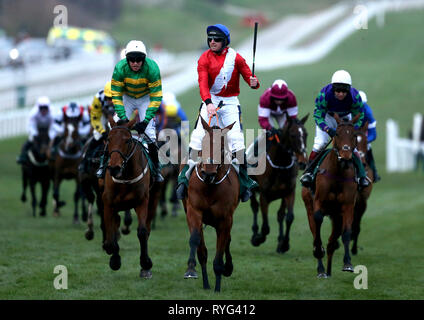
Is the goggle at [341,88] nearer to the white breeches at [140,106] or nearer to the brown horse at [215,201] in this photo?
the brown horse at [215,201]

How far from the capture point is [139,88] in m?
11.8

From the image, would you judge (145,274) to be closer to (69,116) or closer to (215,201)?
Result: (215,201)

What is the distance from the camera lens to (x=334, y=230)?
1202cm

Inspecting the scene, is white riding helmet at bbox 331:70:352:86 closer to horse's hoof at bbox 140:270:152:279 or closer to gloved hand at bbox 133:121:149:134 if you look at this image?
gloved hand at bbox 133:121:149:134

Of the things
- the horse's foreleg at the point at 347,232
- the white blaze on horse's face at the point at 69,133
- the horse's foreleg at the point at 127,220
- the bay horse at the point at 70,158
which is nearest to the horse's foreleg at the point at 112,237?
the horse's foreleg at the point at 127,220

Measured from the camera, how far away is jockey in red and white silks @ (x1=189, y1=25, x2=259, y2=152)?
438 inches

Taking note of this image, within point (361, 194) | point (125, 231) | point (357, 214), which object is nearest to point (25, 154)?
point (125, 231)

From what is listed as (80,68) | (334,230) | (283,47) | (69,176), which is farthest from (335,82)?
(283,47)

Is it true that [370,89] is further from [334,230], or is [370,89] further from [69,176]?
[334,230]

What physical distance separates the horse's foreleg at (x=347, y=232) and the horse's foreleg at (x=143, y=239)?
238cm

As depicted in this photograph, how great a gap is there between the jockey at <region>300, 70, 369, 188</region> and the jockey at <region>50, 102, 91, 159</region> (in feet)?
20.4

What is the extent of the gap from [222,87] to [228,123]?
17.5 inches
